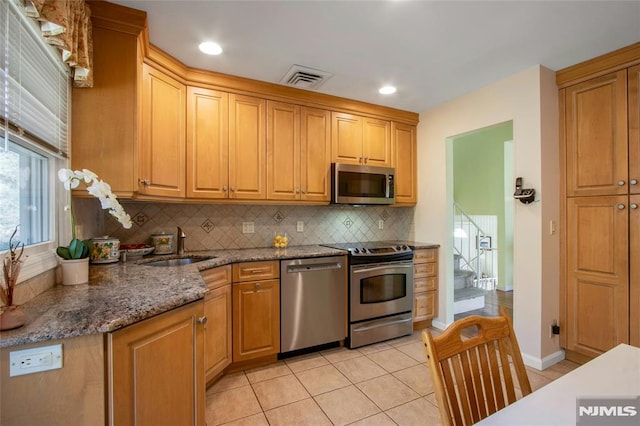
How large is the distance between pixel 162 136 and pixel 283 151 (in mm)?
1050

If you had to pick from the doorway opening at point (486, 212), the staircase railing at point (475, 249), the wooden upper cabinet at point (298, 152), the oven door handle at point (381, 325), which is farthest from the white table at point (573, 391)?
the staircase railing at point (475, 249)

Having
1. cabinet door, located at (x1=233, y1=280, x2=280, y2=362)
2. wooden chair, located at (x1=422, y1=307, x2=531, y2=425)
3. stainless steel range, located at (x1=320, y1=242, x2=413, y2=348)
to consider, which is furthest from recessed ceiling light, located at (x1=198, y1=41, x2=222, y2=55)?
wooden chair, located at (x1=422, y1=307, x2=531, y2=425)

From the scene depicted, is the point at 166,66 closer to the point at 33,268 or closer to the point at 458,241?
the point at 33,268

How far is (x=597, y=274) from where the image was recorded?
7.80 feet

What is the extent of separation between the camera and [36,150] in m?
1.45

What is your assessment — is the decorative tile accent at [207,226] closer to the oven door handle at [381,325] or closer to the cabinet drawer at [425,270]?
the oven door handle at [381,325]

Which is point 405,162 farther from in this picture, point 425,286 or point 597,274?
point 597,274

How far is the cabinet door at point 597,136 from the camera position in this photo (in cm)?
226

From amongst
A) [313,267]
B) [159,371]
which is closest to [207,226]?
[313,267]

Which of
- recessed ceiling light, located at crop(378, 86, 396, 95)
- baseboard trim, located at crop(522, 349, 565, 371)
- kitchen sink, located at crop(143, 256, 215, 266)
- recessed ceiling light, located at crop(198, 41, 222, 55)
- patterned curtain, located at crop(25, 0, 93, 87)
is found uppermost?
recessed ceiling light, located at crop(378, 86, 396, 95)

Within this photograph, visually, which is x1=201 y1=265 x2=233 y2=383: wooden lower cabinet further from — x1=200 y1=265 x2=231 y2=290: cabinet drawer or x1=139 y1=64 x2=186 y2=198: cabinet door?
x1=139 y1=64 x2=186 y2=198: cabinet door

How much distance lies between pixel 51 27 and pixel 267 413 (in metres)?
2.27

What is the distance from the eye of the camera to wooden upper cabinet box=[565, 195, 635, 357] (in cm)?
226

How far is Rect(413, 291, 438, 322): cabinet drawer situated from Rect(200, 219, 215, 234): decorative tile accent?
223 cm
